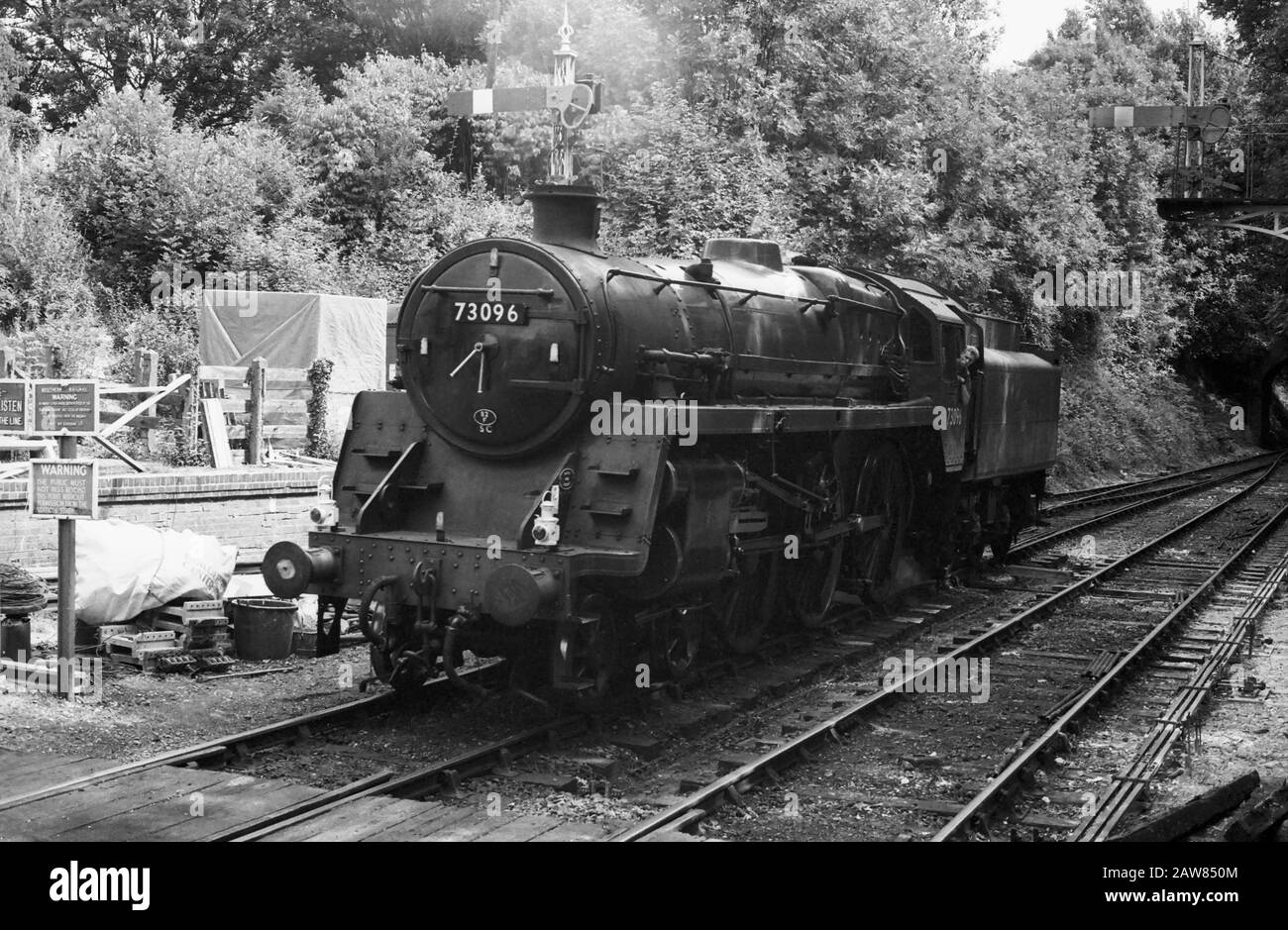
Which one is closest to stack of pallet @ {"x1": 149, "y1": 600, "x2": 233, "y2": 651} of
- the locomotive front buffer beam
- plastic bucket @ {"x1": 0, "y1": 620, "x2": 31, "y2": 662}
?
plastic bucket @ {"x1": 0, "y1": 620, "x2": 31, "y2": 662}

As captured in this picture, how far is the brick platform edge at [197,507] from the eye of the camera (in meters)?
10.1

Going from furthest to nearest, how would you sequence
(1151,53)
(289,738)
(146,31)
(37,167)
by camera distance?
(1151,53), (146,31), (37,167), (289,738)

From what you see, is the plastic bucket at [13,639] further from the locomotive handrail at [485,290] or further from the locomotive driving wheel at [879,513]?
the locomotive driving wheel at [879,513]

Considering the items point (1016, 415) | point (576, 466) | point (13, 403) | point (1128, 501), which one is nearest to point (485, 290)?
point (576, 466)

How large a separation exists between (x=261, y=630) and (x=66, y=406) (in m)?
2.05

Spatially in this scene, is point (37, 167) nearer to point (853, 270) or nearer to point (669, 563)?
point (853, 270)

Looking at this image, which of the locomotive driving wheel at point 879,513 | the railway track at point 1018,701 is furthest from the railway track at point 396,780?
the locomotive driving wheel at point 879,513

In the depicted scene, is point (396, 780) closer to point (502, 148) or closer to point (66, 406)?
point (66, 406)

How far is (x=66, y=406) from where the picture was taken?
876cm

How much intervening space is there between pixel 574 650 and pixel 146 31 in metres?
25.5

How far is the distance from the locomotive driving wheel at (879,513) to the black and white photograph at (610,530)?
2.0 inches

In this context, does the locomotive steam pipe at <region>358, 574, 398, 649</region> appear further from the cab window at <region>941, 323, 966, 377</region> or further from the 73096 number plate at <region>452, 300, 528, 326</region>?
the cab window at <region>941, 323, 966, 377</region>
